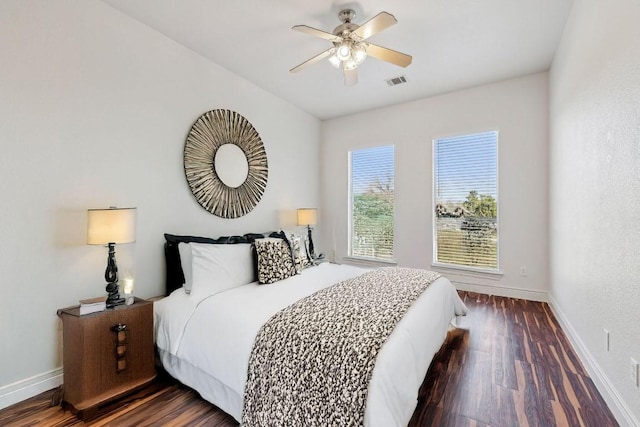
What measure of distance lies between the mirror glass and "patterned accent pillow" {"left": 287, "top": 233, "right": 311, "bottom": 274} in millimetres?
979

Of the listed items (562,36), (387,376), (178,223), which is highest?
(562,36)

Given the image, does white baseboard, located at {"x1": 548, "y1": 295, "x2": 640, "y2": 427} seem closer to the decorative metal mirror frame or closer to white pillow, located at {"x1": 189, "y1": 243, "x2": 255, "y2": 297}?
white pillow, located at {"x1": 189, "y1": 243, "x2": 255, "y2": 297}

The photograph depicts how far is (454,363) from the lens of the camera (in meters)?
2.30

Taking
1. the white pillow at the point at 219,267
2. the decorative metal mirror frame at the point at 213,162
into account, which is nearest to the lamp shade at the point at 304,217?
the decorative metal mirror frame at the point at 213,162

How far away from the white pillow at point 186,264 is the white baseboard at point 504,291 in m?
3.60

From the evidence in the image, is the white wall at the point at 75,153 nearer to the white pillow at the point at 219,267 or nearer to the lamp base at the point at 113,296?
the lamp base at the point at 113,296

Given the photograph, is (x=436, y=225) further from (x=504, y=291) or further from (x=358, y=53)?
(x=358, y=53)

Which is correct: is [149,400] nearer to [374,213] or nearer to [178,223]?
[178,223]

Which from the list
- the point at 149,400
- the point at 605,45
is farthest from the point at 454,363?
the point at 605,45

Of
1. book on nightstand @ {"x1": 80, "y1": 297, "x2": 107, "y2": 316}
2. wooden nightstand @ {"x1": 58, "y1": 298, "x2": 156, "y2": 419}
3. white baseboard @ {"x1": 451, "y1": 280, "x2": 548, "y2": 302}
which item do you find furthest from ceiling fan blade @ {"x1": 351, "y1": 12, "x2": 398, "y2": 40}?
white baseboard @ {"x1": 451, "y1": 280, "x2": 548, "y2": 302}

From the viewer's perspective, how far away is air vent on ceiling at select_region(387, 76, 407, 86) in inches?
147

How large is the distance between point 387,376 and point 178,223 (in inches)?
96.3

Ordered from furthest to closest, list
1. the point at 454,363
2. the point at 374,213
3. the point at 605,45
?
the point at 374,213 → the point at 454,363 → the point at 605,45

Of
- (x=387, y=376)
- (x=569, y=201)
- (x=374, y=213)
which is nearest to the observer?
(x=387, y=376)
